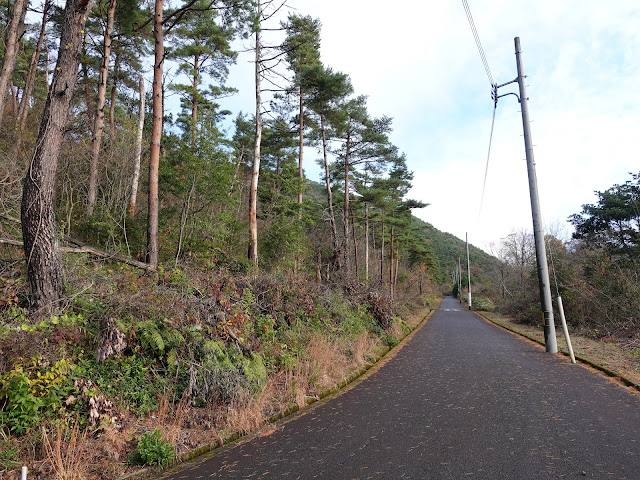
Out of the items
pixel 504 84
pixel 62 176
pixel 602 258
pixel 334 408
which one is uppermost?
pixel 504 84

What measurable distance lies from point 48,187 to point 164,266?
3.15 meters

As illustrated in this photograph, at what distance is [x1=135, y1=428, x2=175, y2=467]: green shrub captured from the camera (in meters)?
3.65

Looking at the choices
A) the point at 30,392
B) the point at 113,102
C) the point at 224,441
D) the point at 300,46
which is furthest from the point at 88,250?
the point at 113,102

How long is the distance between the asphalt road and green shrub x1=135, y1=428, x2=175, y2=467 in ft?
0.75

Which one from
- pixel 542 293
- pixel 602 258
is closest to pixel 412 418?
pixel 542 293

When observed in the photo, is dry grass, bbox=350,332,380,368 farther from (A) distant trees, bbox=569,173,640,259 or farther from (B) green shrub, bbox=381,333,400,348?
(A) distant trees, bbox=569,173,640,259

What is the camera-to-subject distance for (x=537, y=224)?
11.3 m

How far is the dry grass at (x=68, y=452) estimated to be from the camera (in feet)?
10.3

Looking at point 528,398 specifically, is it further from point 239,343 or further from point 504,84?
point 504,84

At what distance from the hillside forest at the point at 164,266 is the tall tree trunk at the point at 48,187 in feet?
0.07

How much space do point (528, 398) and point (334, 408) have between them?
2.97 meters

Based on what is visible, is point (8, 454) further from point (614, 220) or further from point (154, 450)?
point (614, 220)

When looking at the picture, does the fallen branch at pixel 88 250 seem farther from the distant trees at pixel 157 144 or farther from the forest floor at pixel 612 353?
the forest floor at pixel 612 353

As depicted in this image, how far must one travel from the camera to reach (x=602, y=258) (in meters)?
16.0
